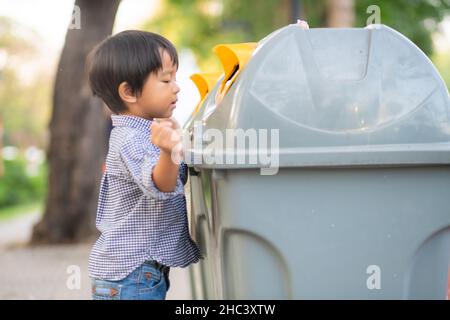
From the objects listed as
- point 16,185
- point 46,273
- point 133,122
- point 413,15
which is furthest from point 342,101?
point 16,185

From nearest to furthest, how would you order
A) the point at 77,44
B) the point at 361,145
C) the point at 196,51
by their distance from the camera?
the point at 361,145 < the point at 77,44 < the point at 196,51

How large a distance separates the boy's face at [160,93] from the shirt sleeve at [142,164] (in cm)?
16

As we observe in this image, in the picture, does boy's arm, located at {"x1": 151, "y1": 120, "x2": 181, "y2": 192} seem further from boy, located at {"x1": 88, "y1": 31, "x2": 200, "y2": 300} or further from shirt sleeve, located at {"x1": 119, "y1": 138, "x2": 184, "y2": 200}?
boy, located at {"x1": 88, "y1": 31, "x2": 200, "y2": 300}

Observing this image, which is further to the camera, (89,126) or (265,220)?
(89,126)

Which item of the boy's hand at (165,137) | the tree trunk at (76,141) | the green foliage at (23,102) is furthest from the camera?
the green foliage at (23,102)

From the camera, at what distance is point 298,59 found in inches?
94.6

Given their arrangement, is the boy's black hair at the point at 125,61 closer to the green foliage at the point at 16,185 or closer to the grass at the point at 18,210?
the grass at the point at 18,210

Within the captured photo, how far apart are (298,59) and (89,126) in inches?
224

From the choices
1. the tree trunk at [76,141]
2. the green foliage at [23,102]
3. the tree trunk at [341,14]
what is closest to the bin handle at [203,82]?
the tree trunk at [76,141]

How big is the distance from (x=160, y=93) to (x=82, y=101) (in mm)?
5342

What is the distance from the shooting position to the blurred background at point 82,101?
6.84m

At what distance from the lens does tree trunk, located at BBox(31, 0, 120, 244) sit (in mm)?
7562

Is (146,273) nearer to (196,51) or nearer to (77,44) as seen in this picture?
(77,44)

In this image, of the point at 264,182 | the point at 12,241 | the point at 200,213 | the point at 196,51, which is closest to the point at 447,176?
the point at 264,182
